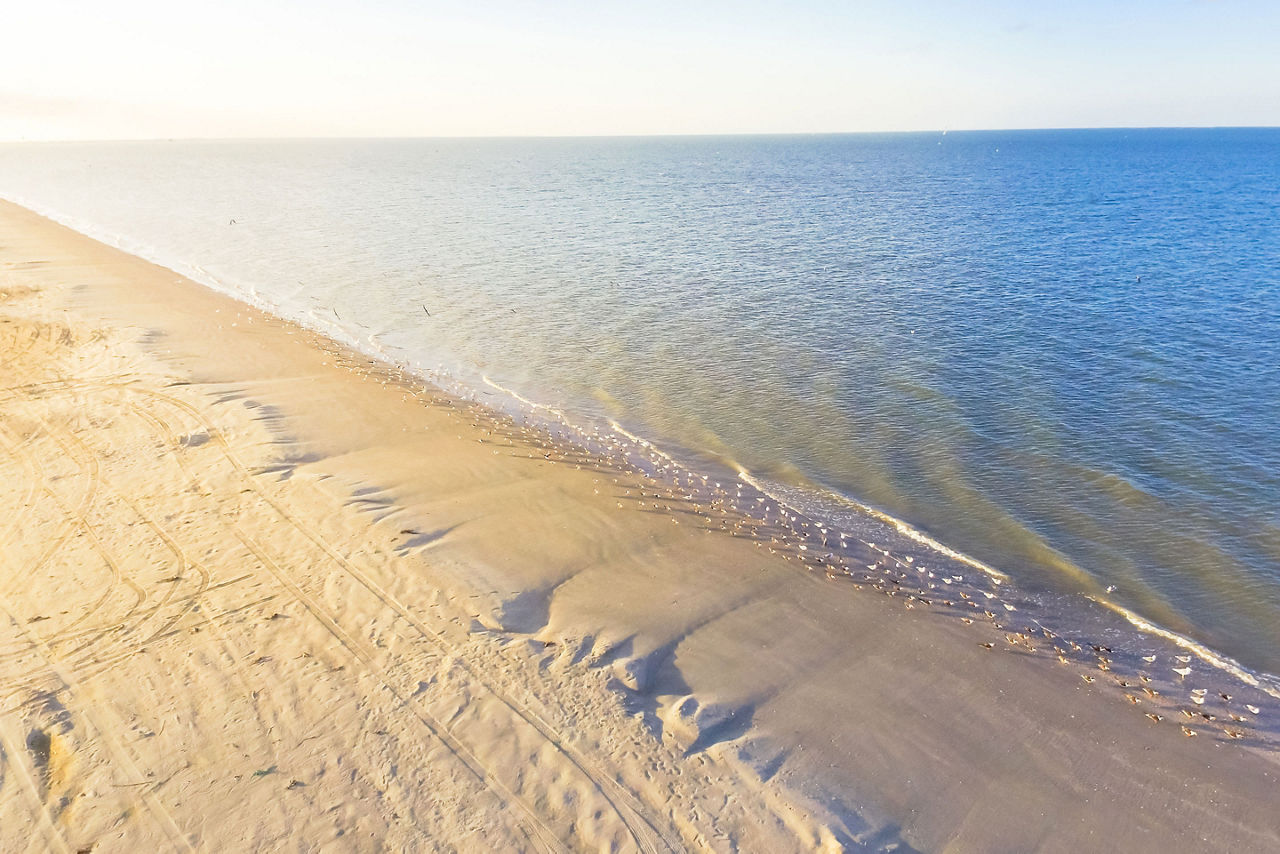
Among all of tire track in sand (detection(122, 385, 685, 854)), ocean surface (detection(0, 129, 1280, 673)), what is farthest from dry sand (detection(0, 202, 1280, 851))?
ocean surface (detection(0, 129, 1280, 673))

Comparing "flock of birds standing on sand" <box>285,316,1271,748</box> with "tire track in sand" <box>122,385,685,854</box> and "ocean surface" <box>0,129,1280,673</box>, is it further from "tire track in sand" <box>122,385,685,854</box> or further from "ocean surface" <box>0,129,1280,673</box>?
"tire track in sand" <box>122,385,685,854</box>

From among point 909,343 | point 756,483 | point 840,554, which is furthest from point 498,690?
point 909,343

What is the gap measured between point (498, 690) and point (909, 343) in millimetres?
29189

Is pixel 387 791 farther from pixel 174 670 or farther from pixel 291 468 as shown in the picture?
pixel 291 468

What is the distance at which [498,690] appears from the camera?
13375 mm

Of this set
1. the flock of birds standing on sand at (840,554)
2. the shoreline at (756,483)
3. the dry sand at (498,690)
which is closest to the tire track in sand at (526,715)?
the dry sand at (498,690)

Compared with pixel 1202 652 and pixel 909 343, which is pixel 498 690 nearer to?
pixel 1202 652

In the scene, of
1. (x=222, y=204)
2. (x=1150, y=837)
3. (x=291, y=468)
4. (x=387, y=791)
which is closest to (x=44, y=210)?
(x=222, y=204)

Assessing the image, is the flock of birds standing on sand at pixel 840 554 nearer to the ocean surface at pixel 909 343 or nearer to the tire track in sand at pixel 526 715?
the ocean surface at pixel 909 343

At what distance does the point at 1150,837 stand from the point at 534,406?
22.9 metres

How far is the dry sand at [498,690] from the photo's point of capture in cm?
1115

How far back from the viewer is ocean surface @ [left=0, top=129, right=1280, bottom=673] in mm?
20812

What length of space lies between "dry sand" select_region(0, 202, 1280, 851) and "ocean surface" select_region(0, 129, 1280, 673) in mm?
4536

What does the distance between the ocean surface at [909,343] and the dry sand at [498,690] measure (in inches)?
179
